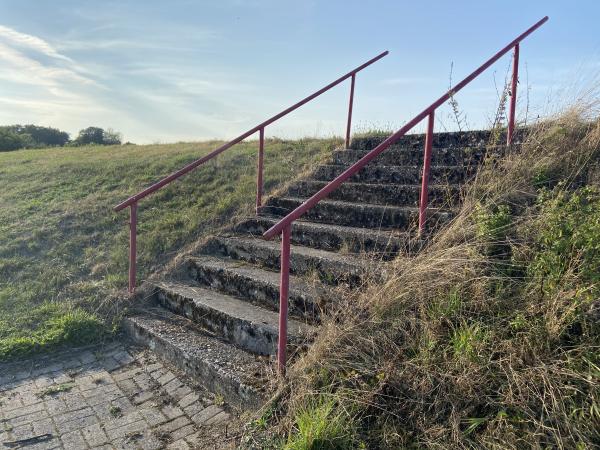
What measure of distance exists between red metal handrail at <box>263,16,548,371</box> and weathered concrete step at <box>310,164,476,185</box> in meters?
0.52

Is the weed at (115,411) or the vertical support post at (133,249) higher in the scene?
the vertical support post at (133,249)

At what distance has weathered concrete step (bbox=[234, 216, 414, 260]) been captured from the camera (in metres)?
3.46

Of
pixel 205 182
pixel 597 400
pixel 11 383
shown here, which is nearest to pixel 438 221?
pixel 597 400

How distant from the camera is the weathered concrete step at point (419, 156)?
4.35m

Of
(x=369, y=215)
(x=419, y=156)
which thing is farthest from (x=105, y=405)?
(x=419, y=156)

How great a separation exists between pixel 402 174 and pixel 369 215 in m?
0.76

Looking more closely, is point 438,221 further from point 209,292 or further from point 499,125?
point 209,292

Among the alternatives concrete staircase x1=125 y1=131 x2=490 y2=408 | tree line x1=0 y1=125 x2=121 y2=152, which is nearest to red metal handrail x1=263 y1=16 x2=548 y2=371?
concrete staircase x1=125 y1=131 x2=490 y2=408

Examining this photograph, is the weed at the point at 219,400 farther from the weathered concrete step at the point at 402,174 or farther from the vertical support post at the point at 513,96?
the vertical support post at the point at 513,96

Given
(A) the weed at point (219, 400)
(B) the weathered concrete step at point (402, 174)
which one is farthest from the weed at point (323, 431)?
(B) the weathered concrete step at point (402, 174)

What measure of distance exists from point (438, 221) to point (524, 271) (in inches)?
38.6

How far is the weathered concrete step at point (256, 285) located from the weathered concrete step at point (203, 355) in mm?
442

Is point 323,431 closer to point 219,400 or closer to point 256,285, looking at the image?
point 219,400

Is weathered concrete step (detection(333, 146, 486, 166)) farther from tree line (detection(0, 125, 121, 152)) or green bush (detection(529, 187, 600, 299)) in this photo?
tree line (detection(0, 125, 121, 152))
